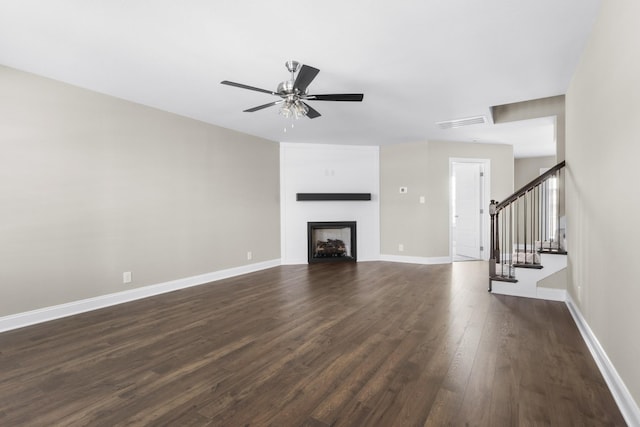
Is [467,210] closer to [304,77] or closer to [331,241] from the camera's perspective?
[331,241]

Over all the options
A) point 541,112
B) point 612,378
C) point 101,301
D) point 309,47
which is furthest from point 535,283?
point 101,301

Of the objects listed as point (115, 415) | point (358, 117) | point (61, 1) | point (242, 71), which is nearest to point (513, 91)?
point (358, 117)

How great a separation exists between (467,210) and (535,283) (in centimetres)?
332

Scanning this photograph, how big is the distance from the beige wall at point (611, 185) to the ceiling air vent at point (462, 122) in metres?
1.67

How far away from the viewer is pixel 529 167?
8102 mm

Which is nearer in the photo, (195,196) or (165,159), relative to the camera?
(165,159)

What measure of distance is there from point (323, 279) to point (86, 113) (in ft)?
12.6

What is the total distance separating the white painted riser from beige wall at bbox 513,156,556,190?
16.7 ft

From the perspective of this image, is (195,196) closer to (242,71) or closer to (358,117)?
(242,71)

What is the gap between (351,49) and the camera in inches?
104

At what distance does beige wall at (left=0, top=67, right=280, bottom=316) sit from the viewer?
9.94 feet

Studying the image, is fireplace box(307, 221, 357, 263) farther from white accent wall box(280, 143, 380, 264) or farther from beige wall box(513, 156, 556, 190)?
beige wall box(513, 156, 556, 190)

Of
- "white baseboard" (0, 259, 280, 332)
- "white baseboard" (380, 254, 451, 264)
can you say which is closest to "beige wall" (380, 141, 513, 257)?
"white baseboard" (380, 254, 451, 264)

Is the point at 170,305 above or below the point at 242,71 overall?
below
